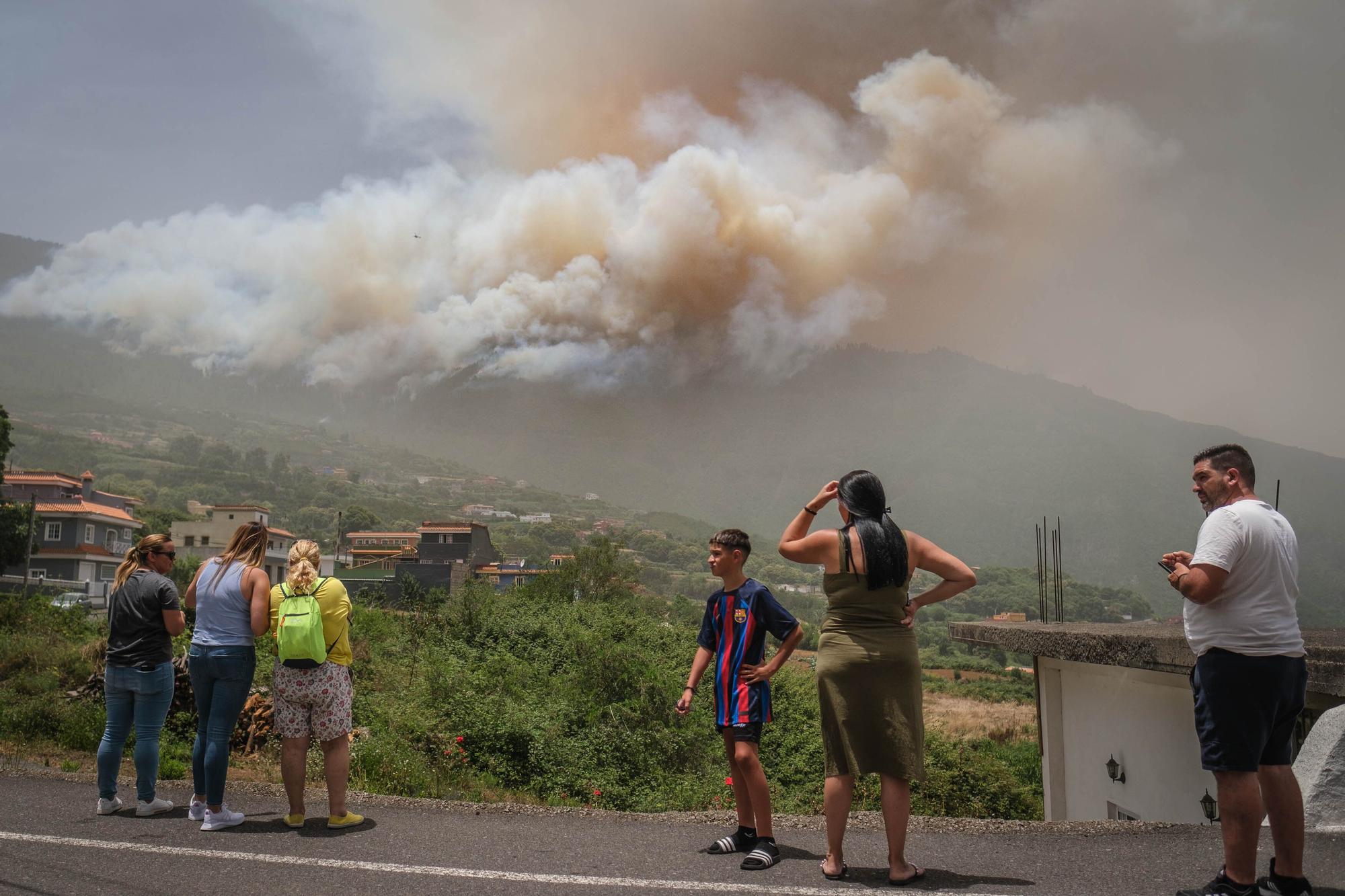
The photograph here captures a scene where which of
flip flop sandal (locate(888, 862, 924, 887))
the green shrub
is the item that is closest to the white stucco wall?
flip flop sandal (locate(888, 862, 924, 887))

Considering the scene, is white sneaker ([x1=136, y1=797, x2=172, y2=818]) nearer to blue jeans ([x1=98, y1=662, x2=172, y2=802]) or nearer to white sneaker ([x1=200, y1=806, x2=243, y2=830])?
blue jeans ([x1=98, y1=662, x2=172, y2=802])

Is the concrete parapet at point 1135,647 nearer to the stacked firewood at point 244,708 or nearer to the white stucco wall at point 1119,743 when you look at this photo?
the white stucco wall at point 1119,743

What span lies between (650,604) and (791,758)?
1962 centimetres

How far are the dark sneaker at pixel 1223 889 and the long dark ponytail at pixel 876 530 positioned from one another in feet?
4.90

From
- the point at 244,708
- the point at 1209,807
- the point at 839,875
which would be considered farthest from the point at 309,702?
the point at 244,708

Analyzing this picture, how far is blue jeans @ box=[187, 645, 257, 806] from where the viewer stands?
506 centimetres

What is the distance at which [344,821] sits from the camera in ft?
16.3

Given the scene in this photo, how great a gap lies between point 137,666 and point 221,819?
41.2 inches

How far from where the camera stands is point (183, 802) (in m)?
5.55

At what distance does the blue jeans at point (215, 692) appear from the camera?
506 cm

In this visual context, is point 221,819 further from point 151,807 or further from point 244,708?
point 244,708

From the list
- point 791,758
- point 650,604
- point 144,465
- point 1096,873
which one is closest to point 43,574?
point 650,604

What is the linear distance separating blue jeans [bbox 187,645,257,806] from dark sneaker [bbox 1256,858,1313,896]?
4616mm

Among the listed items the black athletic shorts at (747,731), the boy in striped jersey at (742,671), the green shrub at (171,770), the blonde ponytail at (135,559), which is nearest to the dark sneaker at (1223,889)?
the boy in striped jersey at (742,671)
